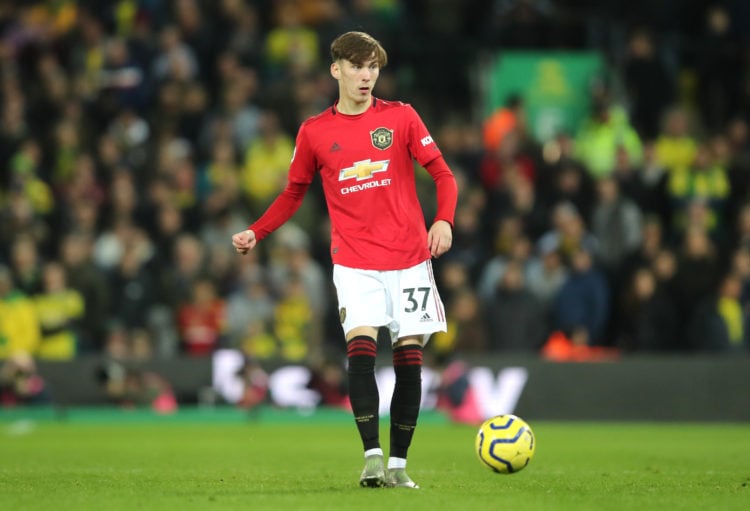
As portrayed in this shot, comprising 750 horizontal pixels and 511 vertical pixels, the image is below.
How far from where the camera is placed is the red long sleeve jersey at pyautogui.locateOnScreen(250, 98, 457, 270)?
7.97m

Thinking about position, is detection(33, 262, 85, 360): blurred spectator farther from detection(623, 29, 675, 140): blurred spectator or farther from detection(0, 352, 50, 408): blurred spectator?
detection(623, 29, 675, 140): blurred spectator

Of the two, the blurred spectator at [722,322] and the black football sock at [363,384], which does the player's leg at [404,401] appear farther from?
Answer: the blurred spectator at [722,322]

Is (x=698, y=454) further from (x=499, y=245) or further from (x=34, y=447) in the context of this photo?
(x=499, y=245)

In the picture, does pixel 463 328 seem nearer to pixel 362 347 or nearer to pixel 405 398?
pixel 405 398

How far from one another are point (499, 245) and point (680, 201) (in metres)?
2.54

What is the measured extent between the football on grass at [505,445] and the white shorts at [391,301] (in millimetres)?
804

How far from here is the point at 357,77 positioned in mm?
7902

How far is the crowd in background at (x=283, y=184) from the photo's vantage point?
1772cm

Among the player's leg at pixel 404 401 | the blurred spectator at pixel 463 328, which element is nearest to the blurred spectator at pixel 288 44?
the blurred spectator at pixel 463 328

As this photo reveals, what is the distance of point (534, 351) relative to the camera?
17.9 metres

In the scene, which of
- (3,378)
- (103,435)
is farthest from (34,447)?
(3,378)

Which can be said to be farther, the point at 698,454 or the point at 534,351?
the point at 534,351

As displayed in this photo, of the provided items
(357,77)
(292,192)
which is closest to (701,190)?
(292,192)

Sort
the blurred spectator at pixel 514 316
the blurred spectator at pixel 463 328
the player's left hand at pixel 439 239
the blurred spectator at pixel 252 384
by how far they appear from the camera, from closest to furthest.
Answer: the player's left hand at pixel 439 239 < the blurred spectator at pixel 252 384 < the blurred spectator at pixel 463 328 < the blurred spectator at pixel 514 316
